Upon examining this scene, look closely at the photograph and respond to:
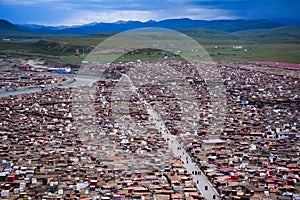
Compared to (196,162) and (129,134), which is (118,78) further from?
(196,162)

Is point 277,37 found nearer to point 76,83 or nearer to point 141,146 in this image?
point 76,83

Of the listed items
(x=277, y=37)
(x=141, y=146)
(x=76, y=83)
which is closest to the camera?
(x=141, y=146)

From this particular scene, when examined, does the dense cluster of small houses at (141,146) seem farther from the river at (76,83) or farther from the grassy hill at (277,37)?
the grassy hill at (277,37)

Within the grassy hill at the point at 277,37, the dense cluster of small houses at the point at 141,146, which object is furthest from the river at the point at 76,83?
the grassy hill at the point at 277,37

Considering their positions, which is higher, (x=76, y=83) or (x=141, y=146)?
(x=76, y=83)

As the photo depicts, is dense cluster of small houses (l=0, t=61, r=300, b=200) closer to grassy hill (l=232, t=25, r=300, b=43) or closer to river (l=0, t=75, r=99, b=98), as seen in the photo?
river (l=0, t=75, r=99, b=98)

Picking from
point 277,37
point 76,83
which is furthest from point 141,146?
point 277,37

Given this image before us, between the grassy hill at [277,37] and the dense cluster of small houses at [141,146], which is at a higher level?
the grassy hill at [277,37]

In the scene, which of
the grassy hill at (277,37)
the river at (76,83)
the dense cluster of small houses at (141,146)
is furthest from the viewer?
the grassy hill at (277,37)
